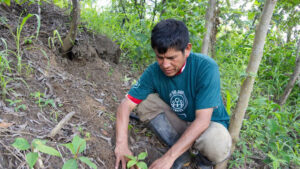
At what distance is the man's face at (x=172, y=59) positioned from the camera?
1756 millimetres

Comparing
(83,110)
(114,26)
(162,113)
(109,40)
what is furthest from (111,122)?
(114,26)

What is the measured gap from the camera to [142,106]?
2338mm

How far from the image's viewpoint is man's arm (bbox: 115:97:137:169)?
1.76 meters

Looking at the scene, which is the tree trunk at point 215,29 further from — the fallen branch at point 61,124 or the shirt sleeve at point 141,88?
the fallen branch at point 61,124

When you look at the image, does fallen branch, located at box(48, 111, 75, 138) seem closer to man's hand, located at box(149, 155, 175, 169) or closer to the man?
the man

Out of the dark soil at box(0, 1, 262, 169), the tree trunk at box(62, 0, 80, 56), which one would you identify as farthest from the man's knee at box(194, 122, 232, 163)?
Result: the tree trunk at box(62, 0, 80, 56)

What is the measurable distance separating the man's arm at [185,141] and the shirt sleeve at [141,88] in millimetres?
529

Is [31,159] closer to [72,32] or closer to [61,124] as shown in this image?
[61,124]

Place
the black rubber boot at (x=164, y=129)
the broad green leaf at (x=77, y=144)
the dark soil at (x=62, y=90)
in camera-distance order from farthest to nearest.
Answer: the black rubber boot at (x=164, y=129)
the dark soil at (x=62, y=90)
the broad green leaf at (x=77, y=144)

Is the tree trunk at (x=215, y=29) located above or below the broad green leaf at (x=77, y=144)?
above

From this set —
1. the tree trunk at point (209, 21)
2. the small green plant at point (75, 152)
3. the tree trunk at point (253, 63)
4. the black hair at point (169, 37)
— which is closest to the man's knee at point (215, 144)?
the tree trunk at point (253, 63)

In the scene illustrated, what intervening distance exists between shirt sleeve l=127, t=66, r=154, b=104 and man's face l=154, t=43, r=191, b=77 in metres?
0.27

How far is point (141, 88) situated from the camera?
→ 2.08 meters

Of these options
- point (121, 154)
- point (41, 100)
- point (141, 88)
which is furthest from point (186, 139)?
point (41, 100)
